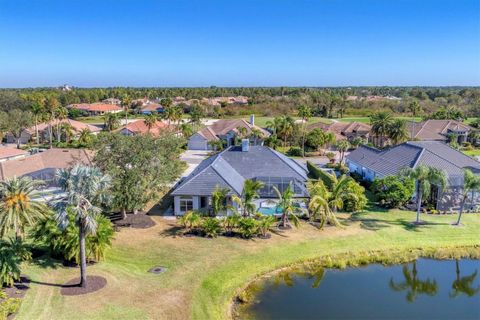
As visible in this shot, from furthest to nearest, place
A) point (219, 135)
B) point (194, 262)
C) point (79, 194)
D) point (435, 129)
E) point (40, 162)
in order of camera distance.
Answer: point (435, 129) → point (219, 135) → point (40, 162) → point (194, 262) → point (79, 194)

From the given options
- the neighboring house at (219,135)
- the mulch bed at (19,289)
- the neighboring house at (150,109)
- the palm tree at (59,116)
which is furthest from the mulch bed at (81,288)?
the neighboring house at (150,109)

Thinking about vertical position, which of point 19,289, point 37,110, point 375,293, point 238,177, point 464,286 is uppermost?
point 37,110

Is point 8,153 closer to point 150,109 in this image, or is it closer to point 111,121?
point 111,121

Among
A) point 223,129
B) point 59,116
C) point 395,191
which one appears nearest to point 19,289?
point 395,191

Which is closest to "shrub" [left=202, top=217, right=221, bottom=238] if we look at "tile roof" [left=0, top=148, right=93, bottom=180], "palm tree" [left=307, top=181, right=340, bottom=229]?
"palm tree" [left=307, top=181, right=340, bottom=229]

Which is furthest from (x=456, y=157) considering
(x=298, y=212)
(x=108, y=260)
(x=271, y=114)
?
(x=271, y=114)

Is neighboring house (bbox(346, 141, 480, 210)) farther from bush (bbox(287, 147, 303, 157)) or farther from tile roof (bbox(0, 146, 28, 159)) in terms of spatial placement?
tile roof (bbox(0, 146, 28, 159))

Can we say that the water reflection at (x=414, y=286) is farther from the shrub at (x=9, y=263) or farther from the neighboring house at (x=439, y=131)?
the neighboring house at (x=439, y=131)
